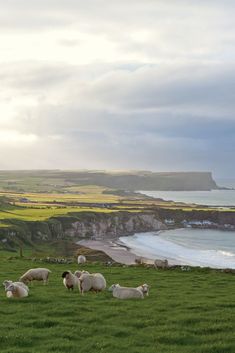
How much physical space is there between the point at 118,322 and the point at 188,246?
328ft

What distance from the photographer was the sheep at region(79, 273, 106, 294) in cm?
2567

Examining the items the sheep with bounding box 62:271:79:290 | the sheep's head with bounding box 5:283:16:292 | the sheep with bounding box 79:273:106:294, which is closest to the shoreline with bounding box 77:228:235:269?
the sheep with bounding box 62:271:79:290

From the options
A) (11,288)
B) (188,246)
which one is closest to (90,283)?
(11,288)

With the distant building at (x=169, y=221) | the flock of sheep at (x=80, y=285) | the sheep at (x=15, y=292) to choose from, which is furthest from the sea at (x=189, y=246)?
the sheep at (x=15, y=292)

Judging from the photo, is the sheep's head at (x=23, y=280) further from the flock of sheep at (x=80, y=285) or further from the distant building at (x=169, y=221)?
the distant building at (x=169, y=221)

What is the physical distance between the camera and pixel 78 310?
20.8m

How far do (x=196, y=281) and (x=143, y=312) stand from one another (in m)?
13.2

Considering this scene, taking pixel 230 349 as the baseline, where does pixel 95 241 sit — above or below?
below

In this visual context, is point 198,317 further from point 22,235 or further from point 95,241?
point 95,241

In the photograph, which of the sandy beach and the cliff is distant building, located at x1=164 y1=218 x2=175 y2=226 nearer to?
the cliff

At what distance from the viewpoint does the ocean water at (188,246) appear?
88.6 m

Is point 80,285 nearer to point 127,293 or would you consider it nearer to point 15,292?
point 127,293

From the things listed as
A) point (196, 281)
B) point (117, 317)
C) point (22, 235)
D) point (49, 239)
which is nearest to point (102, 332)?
point (117, 317)

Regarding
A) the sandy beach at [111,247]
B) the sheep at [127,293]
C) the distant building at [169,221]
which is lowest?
the sandy beach at [111,247]
